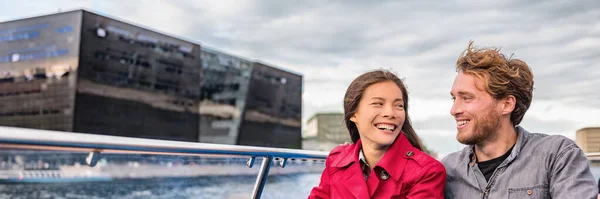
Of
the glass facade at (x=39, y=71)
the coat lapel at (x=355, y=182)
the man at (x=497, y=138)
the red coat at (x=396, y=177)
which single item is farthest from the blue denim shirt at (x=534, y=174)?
the glass facade at (x=39, y=71)

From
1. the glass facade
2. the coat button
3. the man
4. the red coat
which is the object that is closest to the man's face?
the man

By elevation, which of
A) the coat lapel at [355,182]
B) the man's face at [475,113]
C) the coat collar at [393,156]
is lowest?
the coat lapel at [355,182]

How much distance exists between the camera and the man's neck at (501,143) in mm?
2055

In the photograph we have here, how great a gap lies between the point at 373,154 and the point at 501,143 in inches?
17.7

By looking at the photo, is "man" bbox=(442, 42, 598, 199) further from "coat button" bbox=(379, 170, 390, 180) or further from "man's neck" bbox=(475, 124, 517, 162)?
"coat button" bbox=(379, 170, 390, 180)

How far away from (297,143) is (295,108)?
3998mm

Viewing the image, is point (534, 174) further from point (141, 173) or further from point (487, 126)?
point (141, 173)

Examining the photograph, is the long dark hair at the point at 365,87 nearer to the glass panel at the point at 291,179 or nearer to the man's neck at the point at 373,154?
the man's neck at the point at 373,154

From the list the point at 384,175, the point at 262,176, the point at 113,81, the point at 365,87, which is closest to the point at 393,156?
the point at 384,175

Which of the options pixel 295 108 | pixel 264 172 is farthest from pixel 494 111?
pixel 295 108

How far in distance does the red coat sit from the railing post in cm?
49

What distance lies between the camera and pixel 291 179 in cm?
312

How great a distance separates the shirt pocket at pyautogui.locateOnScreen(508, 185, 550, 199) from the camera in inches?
73.7

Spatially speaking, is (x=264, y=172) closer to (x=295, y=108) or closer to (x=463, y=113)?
(x=463, y=113)
